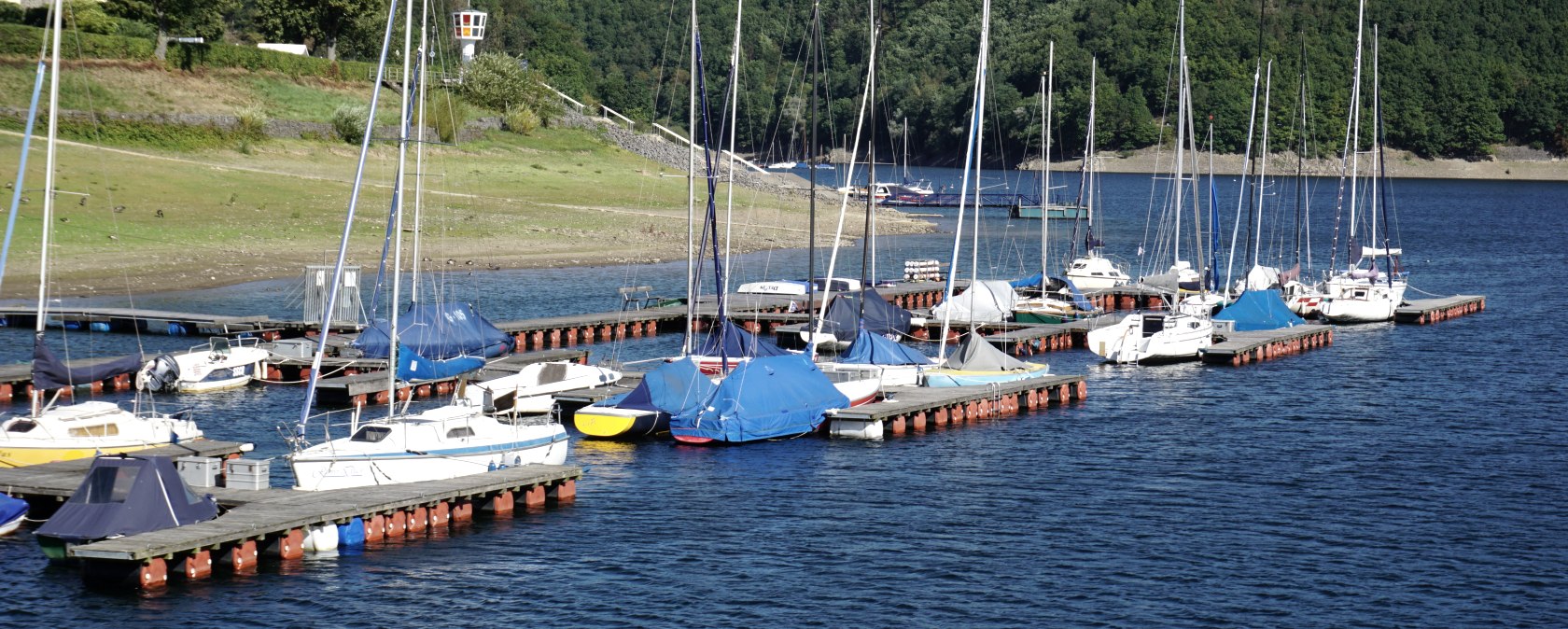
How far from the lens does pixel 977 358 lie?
5825cm

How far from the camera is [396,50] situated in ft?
510

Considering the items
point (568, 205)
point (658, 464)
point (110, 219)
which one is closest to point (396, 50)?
point (568, 205)

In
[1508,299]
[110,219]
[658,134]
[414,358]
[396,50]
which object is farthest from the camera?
[658,134]

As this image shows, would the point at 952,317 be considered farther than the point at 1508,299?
No

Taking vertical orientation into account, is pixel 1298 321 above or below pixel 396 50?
below

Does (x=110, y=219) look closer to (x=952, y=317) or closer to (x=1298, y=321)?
(x=952, y=317)

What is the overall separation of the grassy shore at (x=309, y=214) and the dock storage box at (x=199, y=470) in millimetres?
33028

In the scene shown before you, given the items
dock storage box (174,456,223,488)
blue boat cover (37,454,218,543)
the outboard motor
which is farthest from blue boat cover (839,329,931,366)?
blue boat cover (37,454,218,543)

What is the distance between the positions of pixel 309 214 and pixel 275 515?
63264 millimetres

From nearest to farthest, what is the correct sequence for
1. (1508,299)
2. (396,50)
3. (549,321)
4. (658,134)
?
(549,321)
(1508,299)
(396,50)
(658,134)

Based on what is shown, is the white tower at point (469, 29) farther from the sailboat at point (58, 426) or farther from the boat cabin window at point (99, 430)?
the boat cabin window at point (99, 430)

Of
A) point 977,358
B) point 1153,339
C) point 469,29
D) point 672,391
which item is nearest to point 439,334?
point 672,391

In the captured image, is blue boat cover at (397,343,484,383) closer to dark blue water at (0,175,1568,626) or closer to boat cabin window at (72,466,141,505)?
dark blue water at (0,175,1568,626)

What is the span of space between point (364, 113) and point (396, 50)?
35.5 m
